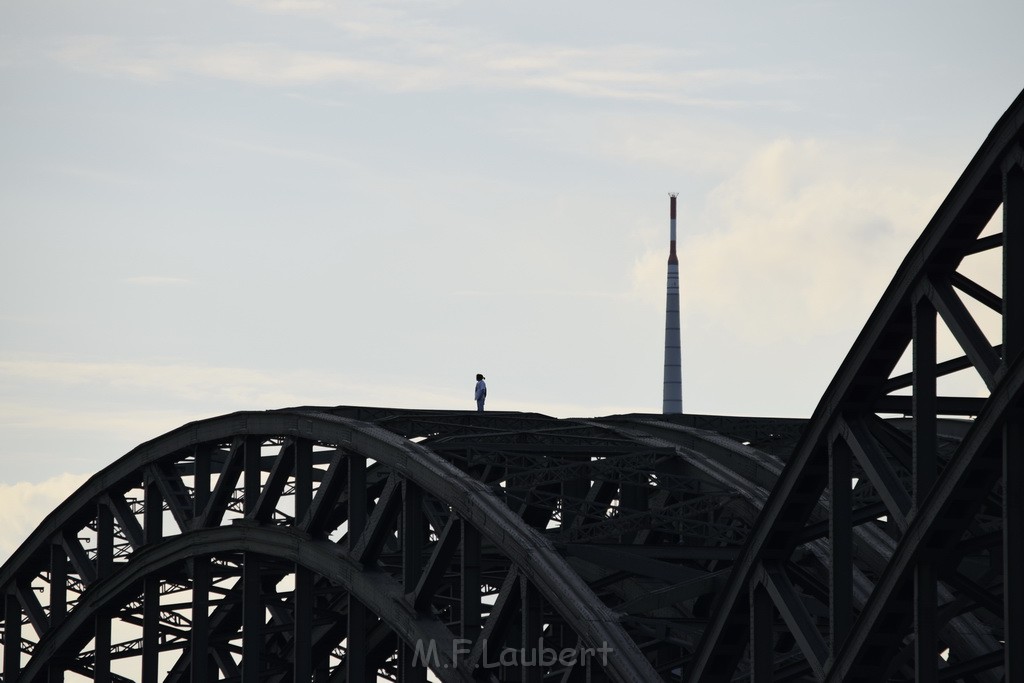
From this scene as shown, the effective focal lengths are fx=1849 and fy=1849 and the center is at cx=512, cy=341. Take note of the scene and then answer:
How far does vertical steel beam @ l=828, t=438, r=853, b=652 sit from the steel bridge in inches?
1.3

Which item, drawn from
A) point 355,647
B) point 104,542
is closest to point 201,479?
point 104,542

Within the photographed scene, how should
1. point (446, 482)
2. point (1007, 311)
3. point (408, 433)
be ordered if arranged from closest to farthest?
point (1007, 311) → point (446, 482) → point (408, 433)

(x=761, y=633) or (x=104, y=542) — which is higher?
(x=104, y=542)

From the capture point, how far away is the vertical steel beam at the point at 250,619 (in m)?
38.1

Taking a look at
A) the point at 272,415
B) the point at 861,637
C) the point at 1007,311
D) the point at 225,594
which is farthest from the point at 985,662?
the point at 225,594

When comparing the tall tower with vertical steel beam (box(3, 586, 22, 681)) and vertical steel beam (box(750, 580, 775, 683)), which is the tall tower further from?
vertical steel beam (box(750, 580, 775, 683))

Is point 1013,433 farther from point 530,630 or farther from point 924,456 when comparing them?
point 530,630

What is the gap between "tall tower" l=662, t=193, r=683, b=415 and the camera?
425 feet

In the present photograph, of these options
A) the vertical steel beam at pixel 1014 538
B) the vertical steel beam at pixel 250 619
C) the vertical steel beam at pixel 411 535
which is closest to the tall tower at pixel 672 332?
the vertical steel beam at pixel 250 619

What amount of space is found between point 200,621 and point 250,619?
3.47 m

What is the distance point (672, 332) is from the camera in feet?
432

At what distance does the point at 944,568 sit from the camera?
2078cm

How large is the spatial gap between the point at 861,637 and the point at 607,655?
5.51m

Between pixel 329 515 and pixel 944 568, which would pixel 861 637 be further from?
pixel 329 515
